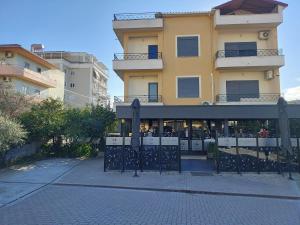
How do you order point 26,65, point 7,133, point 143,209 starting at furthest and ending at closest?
point 26,65
point 7,133
point 143,209

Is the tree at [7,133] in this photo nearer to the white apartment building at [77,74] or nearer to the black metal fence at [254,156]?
the black metal fence at [254,156]

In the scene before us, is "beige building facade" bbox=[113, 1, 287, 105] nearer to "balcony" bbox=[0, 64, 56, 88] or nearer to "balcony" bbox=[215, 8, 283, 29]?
"balcony" bbox=[215, 8, 283, 29]

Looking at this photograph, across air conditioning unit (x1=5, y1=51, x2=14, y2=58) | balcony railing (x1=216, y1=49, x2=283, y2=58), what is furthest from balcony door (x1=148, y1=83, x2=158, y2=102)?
air conditioning unit (x1=5, y1=51, x2=14, y2=58)

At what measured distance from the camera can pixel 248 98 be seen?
805 inches

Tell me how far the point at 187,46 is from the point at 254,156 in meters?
11.8

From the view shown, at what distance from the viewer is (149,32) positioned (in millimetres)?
21688

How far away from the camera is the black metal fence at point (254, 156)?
12297 millimetres

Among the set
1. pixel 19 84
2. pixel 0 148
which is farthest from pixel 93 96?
pixel 0 148

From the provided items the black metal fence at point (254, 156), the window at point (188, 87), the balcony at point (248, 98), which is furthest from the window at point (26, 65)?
the black metal fence at point (254, 156)

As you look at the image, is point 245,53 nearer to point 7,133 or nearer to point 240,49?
point 240,49

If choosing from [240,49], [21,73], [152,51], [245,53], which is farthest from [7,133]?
[21,73]

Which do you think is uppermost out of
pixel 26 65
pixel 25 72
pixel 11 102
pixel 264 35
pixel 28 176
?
pixel 26 65

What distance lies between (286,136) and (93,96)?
4364 centimetres

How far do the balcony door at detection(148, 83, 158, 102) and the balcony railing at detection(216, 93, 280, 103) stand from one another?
484 centimetres
